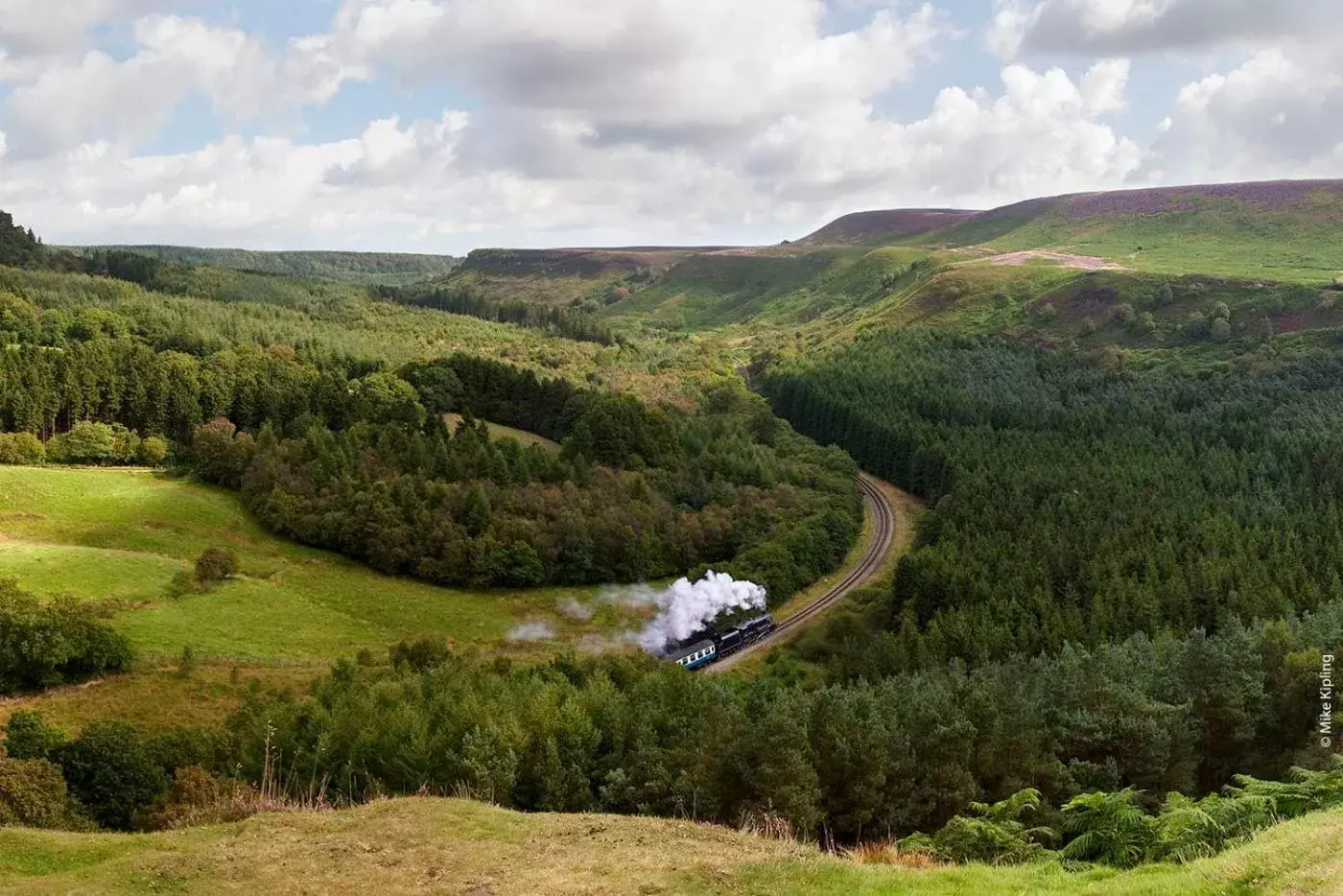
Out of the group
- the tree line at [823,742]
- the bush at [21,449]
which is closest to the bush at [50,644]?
the tree line at [823,742]

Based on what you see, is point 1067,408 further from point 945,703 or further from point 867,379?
point 945,703

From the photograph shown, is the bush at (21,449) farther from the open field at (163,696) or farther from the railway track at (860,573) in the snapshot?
the railway track at (860,573)

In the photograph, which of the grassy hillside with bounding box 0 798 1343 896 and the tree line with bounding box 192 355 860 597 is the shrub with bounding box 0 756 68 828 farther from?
the tree line with bounding box 192 355 860 597

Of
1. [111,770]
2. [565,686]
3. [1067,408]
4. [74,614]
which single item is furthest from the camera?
[1067,408]

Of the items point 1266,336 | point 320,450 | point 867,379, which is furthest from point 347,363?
point 1266,336

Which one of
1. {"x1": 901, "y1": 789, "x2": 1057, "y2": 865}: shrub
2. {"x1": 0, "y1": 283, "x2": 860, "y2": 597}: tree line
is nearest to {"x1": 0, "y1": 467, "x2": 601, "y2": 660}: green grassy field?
{"x1": 0, "y1": 283, "x2": 860, "y2": 597}: tree line
